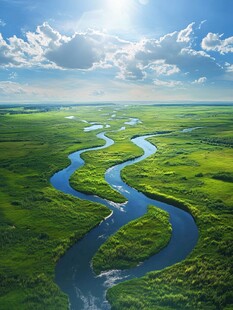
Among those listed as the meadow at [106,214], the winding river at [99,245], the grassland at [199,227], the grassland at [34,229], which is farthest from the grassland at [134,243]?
the grassland at [34,229]

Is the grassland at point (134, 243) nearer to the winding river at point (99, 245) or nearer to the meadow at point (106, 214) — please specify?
the winding river at point (99, 245)

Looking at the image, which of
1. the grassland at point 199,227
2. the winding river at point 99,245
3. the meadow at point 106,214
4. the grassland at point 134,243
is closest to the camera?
the grassland at point 199,227

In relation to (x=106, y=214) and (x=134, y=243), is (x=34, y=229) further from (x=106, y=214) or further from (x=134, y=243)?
(x=134, y=243)

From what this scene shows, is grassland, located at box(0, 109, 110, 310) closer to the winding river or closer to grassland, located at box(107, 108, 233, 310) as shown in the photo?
the winding river

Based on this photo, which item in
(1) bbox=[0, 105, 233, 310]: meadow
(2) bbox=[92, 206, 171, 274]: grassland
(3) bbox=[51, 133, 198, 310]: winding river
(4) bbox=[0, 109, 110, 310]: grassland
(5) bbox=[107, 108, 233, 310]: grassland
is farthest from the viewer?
(2) bbox=[92, 206, 171, 274]: grassland

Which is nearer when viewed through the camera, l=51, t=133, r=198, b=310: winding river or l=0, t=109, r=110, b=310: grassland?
l=0, t=109, r=110, b=310: grassland

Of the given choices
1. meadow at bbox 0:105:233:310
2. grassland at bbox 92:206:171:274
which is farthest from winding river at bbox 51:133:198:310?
meadow at bbox 0:105:233:310
